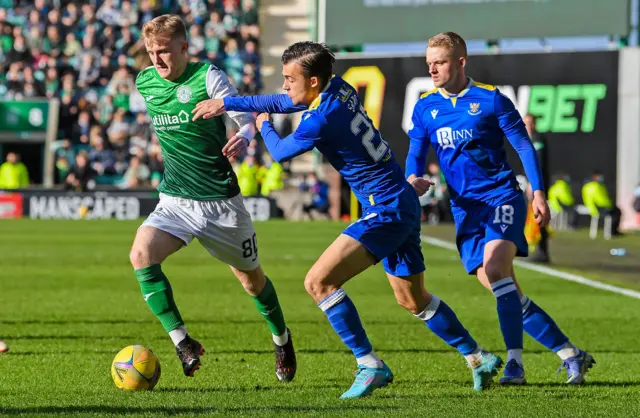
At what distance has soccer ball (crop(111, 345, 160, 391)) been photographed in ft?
21.7

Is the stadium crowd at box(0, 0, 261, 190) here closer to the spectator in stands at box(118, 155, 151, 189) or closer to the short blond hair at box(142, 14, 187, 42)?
the spectator in stands at box(118, 155, 151, 189)

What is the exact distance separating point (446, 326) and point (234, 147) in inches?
64.3

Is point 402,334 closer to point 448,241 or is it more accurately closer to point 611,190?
point 448,241

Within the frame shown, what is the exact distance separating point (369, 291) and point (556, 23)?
2127cm

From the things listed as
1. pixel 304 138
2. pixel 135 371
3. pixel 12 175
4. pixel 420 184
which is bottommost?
pixel 12 175

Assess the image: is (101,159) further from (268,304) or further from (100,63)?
(268,304)

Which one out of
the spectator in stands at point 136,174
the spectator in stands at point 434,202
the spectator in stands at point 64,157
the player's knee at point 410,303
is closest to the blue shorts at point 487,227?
the player's knee at point 410,303

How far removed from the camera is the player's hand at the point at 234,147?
688 cm

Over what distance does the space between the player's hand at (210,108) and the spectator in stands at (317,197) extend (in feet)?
89.5

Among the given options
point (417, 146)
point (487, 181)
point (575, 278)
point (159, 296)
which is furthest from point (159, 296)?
point (575, 278)

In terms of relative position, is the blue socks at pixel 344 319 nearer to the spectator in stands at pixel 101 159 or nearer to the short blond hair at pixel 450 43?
the short blond hair at pixel 450 43

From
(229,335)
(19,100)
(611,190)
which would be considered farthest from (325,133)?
(19,100)

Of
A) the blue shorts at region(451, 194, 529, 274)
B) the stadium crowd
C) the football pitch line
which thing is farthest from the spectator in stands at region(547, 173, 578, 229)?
the blue shorts at region(451, 194, 529, 274)

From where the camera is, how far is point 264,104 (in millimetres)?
6691
